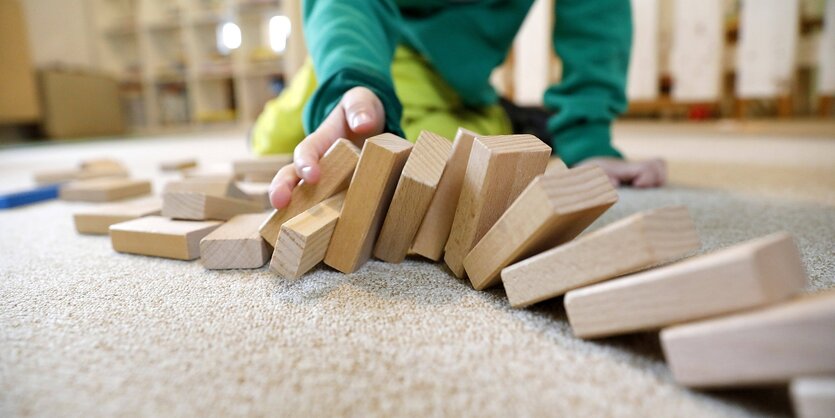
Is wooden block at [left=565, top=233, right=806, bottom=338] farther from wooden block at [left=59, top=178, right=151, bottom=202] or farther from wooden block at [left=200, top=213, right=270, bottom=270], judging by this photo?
wooden block at [left=59, top=178, right=151, bottom=202]

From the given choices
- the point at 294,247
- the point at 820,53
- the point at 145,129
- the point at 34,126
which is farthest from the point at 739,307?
the point at 145,129

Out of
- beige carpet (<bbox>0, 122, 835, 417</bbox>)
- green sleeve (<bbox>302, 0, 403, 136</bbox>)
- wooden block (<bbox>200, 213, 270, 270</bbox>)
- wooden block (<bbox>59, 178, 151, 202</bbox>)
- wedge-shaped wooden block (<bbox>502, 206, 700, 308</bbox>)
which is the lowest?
wooden block (<bbox>59, 178, 151, 202</bbox>)

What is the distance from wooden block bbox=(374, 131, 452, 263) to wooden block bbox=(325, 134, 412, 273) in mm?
14

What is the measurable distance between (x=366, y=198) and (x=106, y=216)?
46 cm

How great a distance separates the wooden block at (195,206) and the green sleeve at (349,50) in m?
0.18

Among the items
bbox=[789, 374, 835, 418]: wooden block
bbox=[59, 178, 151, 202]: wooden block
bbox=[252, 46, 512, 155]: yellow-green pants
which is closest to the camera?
bbox=[789, 374, 835, 418]: wooden block

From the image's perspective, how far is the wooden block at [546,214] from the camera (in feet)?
1.31

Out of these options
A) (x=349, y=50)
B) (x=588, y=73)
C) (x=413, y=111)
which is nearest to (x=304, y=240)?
(x=349, y=50)

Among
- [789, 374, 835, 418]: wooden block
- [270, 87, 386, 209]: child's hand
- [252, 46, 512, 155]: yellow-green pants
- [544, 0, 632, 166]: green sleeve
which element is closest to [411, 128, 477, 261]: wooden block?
[270, 87, 386, 209]: child's hand

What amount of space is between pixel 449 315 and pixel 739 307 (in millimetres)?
207

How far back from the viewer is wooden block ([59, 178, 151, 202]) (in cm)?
104

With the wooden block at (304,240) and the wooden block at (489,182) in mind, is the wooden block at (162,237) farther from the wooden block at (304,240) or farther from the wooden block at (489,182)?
the wooden block at (489,182)

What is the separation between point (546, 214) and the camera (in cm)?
40

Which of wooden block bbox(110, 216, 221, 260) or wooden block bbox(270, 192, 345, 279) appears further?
wooden block bbox(110, 216, 221, 260)
